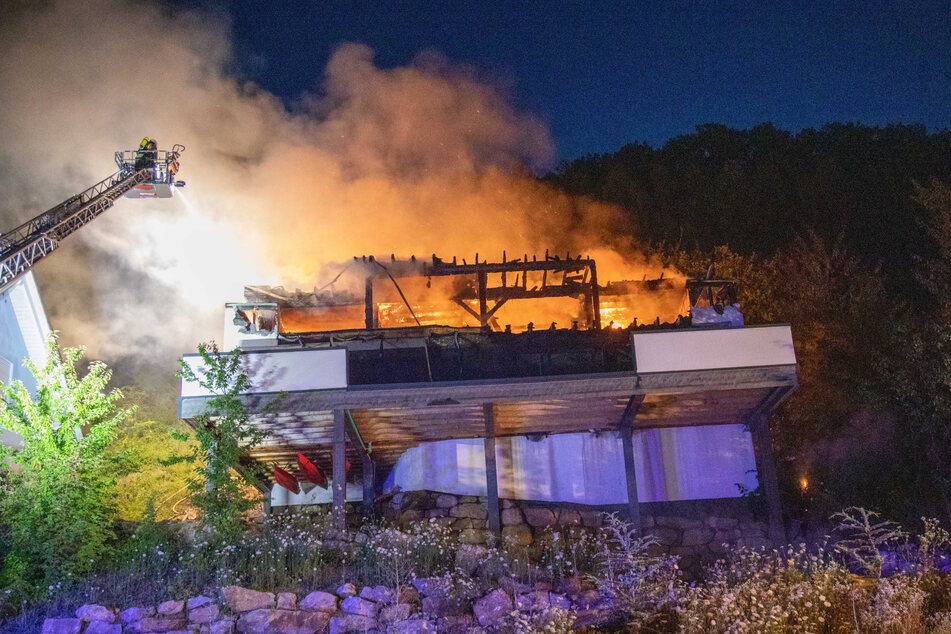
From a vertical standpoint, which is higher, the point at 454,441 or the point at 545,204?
the point at 545,204

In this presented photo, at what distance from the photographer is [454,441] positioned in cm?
1622

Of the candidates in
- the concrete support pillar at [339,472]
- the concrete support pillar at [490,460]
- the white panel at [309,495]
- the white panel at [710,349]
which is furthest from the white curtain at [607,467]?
the white panel at [309,495]

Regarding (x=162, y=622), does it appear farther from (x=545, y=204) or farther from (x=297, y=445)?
(x=545, y=204)

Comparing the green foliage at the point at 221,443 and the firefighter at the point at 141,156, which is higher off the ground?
the firefighter at the point at 141,156

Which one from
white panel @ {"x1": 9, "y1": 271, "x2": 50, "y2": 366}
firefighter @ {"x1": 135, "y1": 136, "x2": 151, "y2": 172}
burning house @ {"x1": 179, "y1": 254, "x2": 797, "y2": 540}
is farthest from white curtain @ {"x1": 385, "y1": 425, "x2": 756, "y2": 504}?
firefighter @ {"x1": 135, "y1": 136, "x2": 151, "y2": 172}

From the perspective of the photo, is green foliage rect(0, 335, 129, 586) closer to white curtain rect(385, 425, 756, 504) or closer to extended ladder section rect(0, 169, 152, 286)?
white curtain rect(385, 425, 756, 504)

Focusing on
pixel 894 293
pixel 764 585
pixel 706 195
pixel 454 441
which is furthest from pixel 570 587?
pixel 706 195

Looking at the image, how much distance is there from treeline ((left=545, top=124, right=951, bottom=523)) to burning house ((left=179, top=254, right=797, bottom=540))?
2.73m

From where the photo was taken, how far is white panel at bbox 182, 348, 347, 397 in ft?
43.0

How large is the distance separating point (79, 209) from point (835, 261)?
69.3ft

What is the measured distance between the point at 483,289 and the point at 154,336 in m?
23.0

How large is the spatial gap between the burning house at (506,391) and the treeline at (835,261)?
273 cm

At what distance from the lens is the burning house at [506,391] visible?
1345cm

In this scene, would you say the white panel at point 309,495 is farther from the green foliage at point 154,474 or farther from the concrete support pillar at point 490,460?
the concrete support pillar at point 490,460
